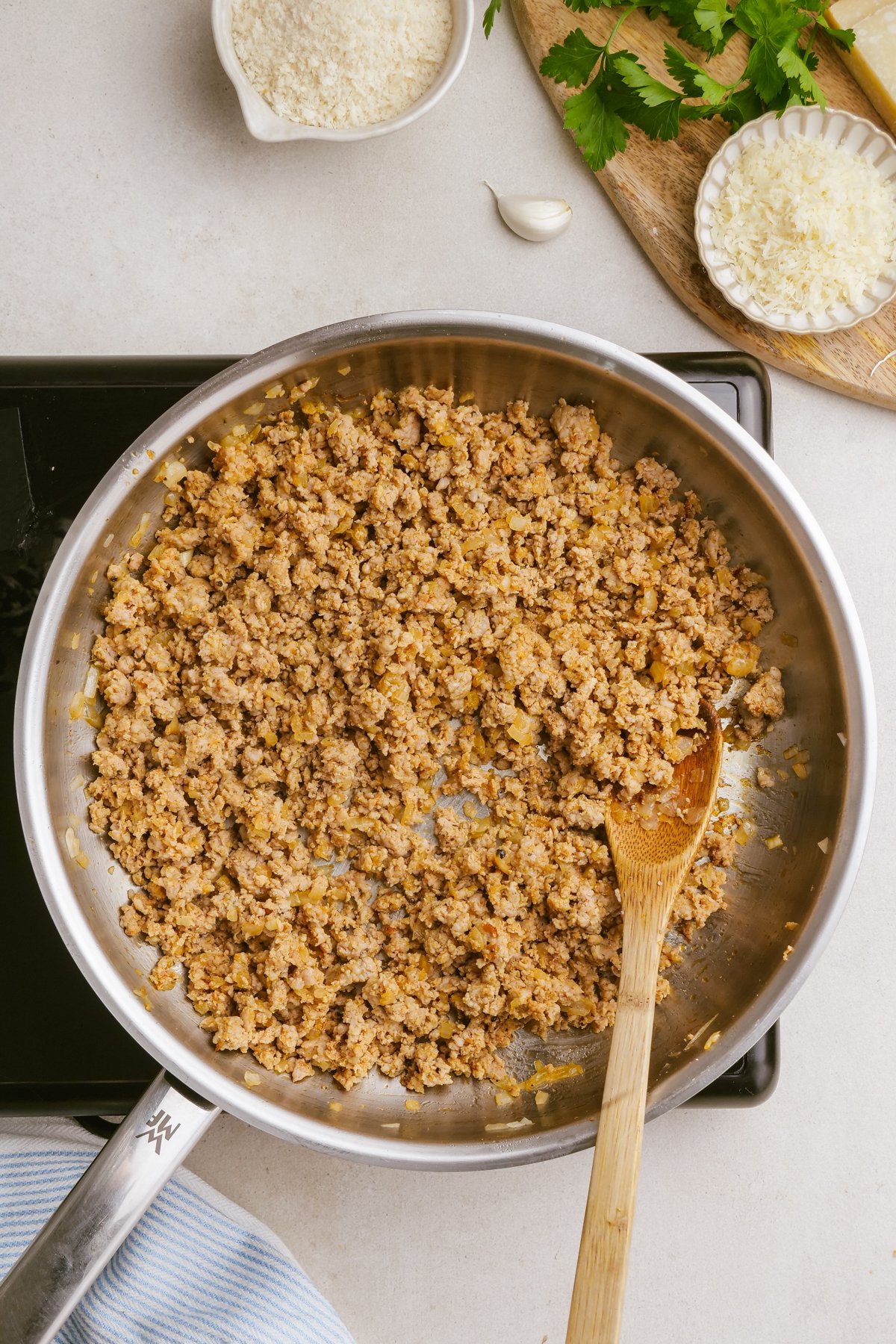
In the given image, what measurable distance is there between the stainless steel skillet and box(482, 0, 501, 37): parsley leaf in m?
0.73

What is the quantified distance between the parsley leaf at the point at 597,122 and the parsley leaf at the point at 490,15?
21cm

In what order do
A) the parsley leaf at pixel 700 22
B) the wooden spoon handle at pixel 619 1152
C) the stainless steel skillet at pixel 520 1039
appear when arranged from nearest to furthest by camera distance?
the wooden spoon handle at pixel 619 1152, the stainless steel skillet at pixel 520 1039, the parsley leaf at pixel 700 22

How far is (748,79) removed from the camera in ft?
6.45

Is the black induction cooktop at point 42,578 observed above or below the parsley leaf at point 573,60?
below

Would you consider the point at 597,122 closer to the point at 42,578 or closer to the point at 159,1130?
the point at 42,578

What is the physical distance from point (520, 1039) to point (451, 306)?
153cm

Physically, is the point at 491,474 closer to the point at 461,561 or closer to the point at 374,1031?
the point at 461,561

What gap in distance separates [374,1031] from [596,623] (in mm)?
891

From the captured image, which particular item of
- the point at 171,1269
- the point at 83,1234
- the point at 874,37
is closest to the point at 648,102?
the point at 874,37

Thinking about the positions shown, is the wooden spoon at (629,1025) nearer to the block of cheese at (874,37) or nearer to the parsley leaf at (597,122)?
the parsley leaf at (597,122)

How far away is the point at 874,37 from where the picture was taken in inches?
79.6

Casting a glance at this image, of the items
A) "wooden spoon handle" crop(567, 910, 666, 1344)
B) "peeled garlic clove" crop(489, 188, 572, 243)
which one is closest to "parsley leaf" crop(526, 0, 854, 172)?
"peeled garlic clove" crop(489, 188, 572, 243)

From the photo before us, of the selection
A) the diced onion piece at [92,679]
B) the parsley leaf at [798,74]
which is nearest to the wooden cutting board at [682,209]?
the parsley leaf at [798,74]

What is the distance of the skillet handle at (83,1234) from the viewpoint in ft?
4.86
